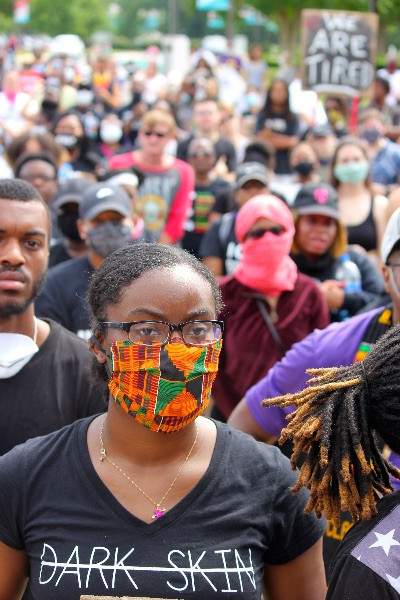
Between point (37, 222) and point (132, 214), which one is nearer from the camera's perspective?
point (37, 222)

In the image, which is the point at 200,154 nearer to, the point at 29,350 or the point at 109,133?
the point at 109,133

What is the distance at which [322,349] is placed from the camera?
10.6ft

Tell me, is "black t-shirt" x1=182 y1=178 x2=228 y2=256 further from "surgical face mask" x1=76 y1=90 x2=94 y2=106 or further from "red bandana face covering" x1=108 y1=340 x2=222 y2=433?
"red bandana face covering" x1=108 y1=340 x2=222 y2=433

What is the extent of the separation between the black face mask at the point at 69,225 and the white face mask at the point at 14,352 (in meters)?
2.82

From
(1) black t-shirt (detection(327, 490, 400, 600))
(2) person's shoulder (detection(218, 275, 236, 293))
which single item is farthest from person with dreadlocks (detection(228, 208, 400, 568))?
(2) person's shoulder (detection(218, 275, 236, 293))

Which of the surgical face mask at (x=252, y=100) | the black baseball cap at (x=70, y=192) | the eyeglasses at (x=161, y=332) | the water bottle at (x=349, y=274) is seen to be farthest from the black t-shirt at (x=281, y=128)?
the eyeglasses at (x=161, y=332)

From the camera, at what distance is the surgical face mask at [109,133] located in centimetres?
1253

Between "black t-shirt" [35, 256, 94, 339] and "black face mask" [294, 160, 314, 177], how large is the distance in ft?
16.4

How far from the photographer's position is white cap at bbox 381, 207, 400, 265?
10.2 ft

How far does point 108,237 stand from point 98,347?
2803mm

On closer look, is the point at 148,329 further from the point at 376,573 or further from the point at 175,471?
the point at 376,573

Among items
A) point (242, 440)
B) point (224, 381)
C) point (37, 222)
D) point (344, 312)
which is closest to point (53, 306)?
point (224, 381)

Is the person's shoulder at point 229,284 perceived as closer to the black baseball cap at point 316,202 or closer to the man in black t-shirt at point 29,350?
the black baseball cap at point 316,202

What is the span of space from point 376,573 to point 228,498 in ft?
2.06
